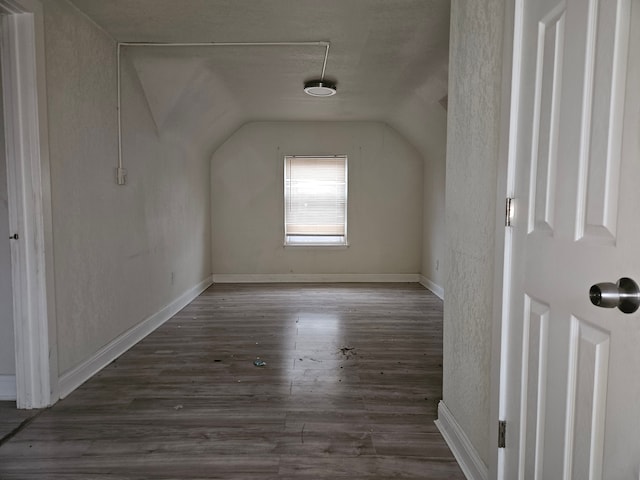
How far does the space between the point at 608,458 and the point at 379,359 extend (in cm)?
229

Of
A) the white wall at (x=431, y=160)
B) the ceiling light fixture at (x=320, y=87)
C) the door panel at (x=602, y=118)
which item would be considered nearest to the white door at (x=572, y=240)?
the door panel at (x=602, y=118)

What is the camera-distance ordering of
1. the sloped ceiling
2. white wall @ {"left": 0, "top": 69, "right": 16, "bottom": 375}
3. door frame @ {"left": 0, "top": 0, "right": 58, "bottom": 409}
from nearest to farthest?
door frame @ {"left": 0, "top": 0, "right": 58, "bottom": 409}, white wall @ {"left": 0, "top": 69, "right": 16, "bottom": 375}, the sloped ceiling

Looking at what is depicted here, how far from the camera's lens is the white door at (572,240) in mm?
905

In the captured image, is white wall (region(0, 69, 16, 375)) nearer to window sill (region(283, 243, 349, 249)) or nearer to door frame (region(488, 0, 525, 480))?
door frame (region(488, 0, 525, 480))

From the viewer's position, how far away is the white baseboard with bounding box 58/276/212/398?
2.59 meters

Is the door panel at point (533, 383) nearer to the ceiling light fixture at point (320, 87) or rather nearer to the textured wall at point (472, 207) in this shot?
the textured wall at point (472, 207)

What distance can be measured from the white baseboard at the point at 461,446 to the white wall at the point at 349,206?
445cm

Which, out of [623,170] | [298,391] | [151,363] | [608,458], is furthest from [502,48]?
[151,363]

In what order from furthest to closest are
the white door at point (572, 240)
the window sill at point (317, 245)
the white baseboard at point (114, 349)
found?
1. the window sill at point (317, 245)
2. the white baseboard at point (114, 349)
3. the white door at point (572, 240)

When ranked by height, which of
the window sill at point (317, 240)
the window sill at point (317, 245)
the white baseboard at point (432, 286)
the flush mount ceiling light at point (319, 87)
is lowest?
the white baseboard at point (432, 286)

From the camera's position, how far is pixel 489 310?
64.4 inches

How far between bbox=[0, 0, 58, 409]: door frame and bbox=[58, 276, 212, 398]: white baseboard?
175 millimetres

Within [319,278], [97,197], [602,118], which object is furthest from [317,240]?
[602,118]

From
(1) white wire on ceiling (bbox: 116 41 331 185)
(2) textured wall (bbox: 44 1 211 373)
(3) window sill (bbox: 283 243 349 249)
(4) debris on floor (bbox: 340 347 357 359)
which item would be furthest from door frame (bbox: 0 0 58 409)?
(3) window sill (bbox: 283 243 349 249)
